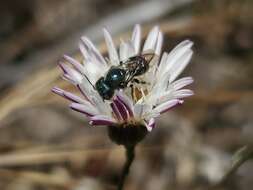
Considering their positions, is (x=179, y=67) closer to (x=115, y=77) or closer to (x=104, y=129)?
(x=115, y=77)

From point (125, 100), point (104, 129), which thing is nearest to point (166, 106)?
point (125, 100)

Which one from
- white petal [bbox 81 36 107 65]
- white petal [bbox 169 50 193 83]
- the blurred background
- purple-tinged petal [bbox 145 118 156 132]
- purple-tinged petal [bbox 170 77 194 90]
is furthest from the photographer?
the blurred background

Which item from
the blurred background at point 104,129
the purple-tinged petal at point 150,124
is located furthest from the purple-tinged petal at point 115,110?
the blurred background at point 104,129

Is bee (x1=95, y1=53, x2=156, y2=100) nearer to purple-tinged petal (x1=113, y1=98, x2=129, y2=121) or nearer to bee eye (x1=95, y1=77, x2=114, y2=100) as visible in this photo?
bee eye (x1=95, y1=77, x2=114, y2=100)

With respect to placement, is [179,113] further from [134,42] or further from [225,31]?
[134,42]

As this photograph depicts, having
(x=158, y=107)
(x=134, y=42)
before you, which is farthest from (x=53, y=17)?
(x=158, y=107)

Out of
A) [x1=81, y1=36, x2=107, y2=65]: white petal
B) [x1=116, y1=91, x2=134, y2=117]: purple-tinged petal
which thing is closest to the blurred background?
[x1=81, y1=36, x2=107, y2=65]: white petal
